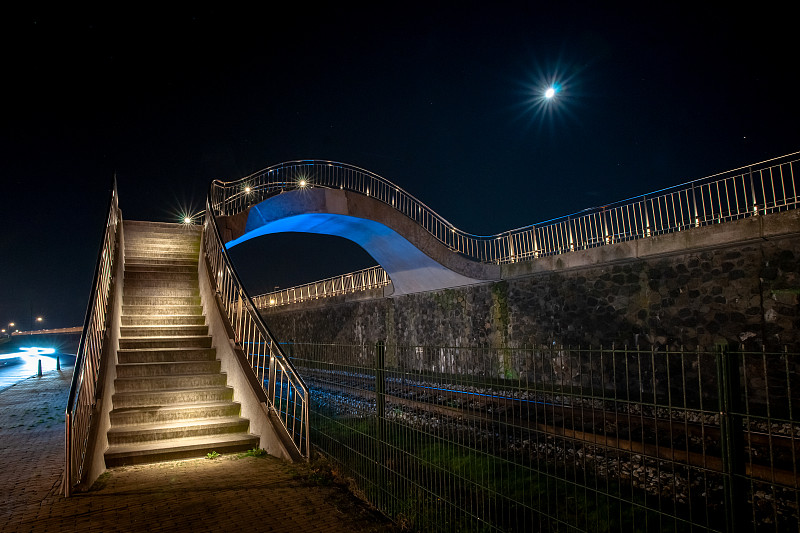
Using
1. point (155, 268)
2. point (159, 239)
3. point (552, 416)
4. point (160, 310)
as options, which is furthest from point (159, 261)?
point (552, 416)

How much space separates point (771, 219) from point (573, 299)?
15.8 feet

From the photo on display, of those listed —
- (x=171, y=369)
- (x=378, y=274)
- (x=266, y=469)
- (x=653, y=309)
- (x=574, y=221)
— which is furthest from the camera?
(x=378, y=274)

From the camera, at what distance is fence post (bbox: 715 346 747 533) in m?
2.46

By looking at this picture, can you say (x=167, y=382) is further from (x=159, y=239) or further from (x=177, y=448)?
(x=159, y=239)

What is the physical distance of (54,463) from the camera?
6254 millimetres

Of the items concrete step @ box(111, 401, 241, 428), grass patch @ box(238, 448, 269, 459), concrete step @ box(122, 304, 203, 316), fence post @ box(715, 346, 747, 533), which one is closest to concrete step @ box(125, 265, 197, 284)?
concrete step @ box(122, 304, 203, 316)

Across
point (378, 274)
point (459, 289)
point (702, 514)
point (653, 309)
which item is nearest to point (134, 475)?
point (702, 514)

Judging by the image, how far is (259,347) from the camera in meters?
6.95

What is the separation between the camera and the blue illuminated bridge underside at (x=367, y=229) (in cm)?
1366

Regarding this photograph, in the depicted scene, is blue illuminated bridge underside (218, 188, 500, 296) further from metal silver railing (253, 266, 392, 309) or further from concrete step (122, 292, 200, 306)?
concrete step (122, 292, 200, 306)

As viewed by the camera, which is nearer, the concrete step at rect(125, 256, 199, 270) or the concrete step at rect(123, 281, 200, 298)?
the concrete step at rect(123, 281, 200, 298)

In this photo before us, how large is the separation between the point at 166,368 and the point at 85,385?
184cm

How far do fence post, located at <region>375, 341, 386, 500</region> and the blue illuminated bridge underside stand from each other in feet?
30.0

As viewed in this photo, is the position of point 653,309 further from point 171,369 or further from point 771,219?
point 171,369
